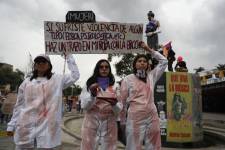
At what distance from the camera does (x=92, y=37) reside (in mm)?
7195

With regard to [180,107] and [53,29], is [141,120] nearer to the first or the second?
[53,29]

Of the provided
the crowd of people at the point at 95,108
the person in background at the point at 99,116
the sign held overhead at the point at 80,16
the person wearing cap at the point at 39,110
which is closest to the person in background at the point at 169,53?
the sign held overhead at the point at 80,16

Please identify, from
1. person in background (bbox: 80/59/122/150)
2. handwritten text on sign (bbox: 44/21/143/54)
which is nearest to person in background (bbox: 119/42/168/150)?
person in background (bbox: 80/59/122/150)

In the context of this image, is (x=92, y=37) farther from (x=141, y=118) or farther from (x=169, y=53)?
(x=169, y=53)

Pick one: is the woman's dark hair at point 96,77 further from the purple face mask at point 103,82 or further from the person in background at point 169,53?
the person in background at point 169,53

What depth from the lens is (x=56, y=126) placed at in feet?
17.4

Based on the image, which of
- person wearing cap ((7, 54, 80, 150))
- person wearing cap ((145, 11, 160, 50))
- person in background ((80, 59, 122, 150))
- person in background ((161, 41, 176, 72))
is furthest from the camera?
person in background ((161, 41, 176, 72))

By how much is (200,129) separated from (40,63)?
29.2 ft

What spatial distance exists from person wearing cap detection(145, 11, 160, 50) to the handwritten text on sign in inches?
222

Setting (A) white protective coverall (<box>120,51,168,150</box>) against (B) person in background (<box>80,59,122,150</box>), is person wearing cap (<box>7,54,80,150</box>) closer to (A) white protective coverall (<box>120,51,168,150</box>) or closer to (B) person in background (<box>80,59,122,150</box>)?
(B) person in background (<box>80,59,122,150</box>)

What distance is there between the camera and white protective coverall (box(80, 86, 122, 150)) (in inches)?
229

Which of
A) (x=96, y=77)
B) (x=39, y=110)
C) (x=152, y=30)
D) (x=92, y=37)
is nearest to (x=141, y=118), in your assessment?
(x=96, y=77)

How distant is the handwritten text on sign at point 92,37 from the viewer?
7.00 m

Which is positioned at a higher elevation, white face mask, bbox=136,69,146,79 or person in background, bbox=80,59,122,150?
white face mask, bbox=136,69,146,79
